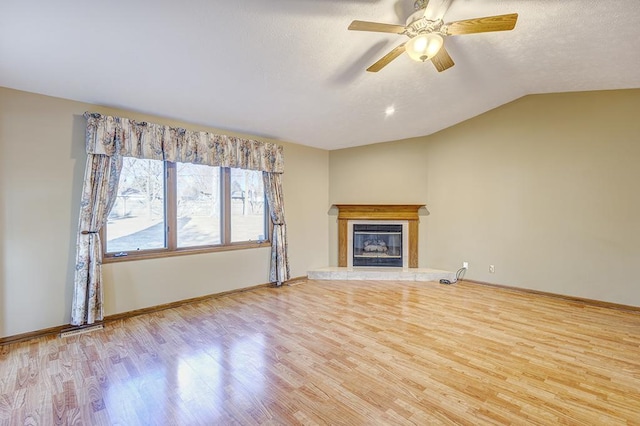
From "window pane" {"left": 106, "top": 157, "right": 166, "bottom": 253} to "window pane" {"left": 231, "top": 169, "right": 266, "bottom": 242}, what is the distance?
1062mm

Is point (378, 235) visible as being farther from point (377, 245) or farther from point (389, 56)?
point (389, 56)

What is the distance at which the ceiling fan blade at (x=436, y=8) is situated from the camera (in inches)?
84.5

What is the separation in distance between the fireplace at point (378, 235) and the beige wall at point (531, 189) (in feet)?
0.69

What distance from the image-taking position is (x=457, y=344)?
2.74m

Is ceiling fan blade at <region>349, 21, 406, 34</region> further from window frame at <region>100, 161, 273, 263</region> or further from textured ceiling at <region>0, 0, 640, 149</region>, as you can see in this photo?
window frame at <region>100, 161, 273, 263</region>

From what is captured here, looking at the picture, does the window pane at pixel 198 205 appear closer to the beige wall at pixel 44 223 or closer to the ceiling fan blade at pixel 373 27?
the beige wall at pixel 44 223

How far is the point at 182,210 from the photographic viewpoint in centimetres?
403

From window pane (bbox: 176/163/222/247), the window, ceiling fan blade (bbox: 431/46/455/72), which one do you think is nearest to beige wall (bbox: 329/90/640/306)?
the window

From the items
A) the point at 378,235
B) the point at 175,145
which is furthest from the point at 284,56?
the point at 378,235

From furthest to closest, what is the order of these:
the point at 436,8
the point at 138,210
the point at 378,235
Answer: the point at 378,235, the point at 138,210, the point at 436,8

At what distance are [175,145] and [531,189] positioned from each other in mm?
5189

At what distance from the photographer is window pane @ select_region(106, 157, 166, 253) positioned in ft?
11.5

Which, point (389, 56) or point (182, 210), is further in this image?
point (182, 210)

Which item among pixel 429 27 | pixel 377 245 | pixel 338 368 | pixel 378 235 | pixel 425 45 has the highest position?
pixel 429 27
